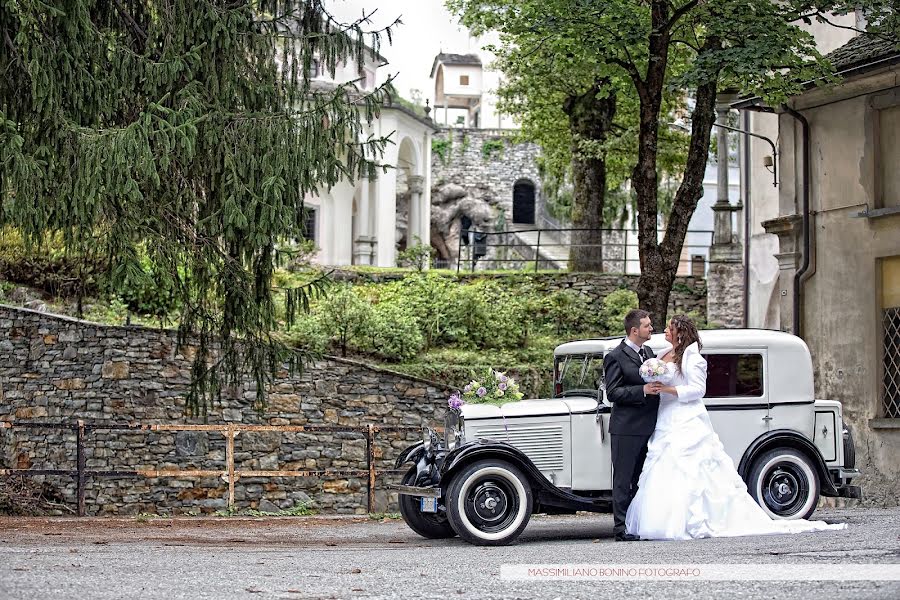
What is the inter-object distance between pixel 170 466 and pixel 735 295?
43.9 feet

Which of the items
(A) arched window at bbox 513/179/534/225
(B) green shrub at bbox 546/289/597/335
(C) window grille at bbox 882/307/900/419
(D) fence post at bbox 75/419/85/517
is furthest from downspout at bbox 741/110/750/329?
(A) arched window at bbox 513/179/534/225

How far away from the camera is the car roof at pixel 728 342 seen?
1155 cm

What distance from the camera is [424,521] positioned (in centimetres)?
1179

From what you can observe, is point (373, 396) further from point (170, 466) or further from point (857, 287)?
point (857, 287)

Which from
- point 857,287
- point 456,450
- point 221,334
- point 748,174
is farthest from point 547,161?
point 456,450

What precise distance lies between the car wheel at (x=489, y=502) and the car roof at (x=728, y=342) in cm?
158

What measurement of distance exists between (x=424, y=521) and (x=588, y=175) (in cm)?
1925

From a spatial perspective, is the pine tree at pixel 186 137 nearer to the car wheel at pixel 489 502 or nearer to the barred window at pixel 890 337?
the car wheel at pixel 489 502

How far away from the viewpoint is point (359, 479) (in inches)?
771

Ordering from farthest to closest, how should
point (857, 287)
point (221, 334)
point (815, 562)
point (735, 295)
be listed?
point (735, 295)
point (857, 287)
point (221, 334)
point (815, 562)

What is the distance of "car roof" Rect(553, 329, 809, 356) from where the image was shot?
11.5 meters

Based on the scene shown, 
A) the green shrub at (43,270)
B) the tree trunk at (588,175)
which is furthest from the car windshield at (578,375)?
the tree trunk at (588,175)

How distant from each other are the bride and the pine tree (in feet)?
13.8

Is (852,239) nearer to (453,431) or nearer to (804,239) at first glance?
(804,239)
